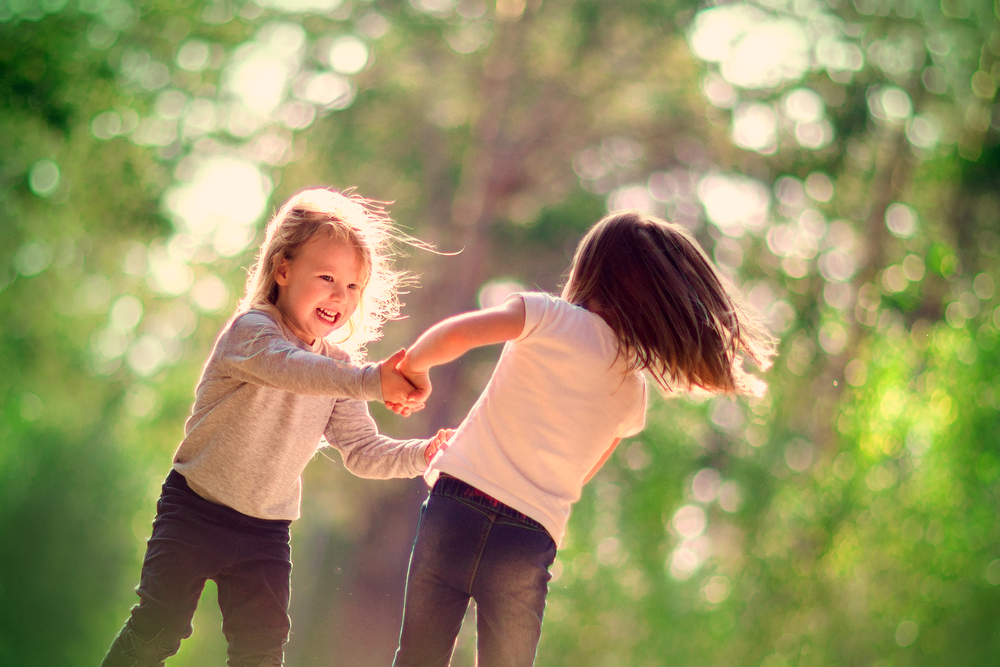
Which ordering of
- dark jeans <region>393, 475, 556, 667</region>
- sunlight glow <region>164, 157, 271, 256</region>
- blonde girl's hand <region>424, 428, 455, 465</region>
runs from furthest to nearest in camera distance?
sunlight glow <region>164, 157, 271, 256</region> → blonde girl's hand <region>424, 428, 455, 465</region> → dark jeans <region>393, 475, 556, 667</region>

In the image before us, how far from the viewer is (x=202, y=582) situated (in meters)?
1.37

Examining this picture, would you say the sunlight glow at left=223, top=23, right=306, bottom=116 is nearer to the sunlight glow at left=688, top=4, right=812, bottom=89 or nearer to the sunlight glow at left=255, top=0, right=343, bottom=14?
the sunlight glow at left=255, top=0, right=343, bottom=14

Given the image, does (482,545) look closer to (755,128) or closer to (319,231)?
(319,231)

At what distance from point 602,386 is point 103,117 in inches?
196

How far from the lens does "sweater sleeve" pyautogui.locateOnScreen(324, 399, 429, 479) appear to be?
145cm

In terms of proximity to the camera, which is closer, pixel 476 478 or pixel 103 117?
pixel 476 478

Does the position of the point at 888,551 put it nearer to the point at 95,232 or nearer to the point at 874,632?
the point at 874,632

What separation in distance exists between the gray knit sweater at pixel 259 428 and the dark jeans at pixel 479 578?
0.22 metres

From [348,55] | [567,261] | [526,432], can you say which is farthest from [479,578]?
[348,55]

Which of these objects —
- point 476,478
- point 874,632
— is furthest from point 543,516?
point 874,632

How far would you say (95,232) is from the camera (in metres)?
5.62

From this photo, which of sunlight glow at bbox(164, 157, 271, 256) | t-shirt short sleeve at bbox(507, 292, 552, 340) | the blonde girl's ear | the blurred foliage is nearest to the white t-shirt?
t-shirt short sleeve at bbox(507, 292, 552, 340)

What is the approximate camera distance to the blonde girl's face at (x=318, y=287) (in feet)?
4.72

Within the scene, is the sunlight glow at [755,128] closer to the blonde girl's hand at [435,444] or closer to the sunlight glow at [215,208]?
the sunlight glow at [215,208]
